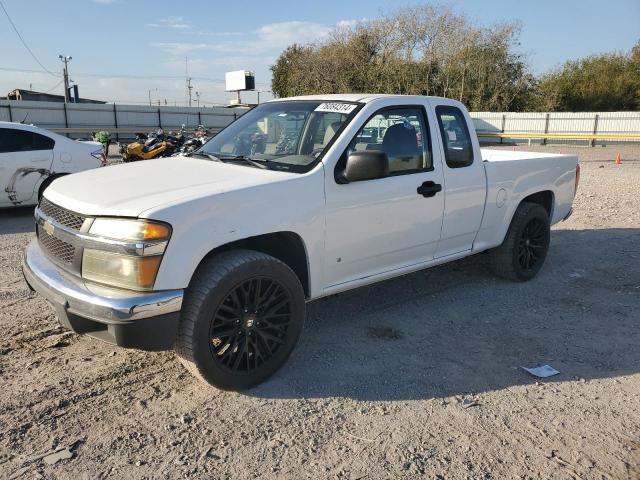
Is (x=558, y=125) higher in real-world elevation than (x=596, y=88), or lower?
lower

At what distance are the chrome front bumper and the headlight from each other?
0.08 meters

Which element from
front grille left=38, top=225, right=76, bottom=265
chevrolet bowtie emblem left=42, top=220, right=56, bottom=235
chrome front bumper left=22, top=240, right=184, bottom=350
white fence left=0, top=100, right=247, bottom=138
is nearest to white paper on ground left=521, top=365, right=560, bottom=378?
chrome front bumper left=22, top=240, right=184, bottom=350

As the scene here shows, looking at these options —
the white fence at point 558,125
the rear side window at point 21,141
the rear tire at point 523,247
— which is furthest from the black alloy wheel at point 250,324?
the white fence at point 558,125

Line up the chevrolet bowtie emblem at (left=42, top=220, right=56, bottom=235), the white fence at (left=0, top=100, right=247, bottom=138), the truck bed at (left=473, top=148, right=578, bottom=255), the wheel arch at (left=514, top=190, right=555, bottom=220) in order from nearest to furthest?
1. the chevrolet bowtie emblem at (left=42, top=220, right=56, bottom=235)
2. the truck bed at (left=473, top=148, right=578, bottom=255)
3. the wheel arch at (left=514, top=190, right=555, bottom=220)
4. the white fence at (left=0, top=100, right=247, bottom=138)

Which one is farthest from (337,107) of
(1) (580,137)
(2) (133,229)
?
(1) (580,137)

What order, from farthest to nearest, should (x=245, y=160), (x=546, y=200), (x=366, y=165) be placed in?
1. (x=546, y=200)
2. (x=245, y=160)
3. (x=366, y=165)

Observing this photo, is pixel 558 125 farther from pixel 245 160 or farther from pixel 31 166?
pixel 245 160

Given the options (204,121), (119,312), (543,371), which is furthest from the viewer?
(204,121)

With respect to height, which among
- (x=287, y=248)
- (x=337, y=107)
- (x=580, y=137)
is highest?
(x=337, y=107)

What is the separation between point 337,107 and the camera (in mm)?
4430

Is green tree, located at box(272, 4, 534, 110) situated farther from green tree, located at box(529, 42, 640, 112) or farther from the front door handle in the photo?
the front door handle

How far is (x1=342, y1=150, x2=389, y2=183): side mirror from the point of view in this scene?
3873mm

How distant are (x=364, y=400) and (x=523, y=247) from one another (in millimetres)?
3282

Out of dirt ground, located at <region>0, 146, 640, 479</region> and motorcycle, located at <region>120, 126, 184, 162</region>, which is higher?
motorcycle, located at <region>120, 126, 184, 162</region>
